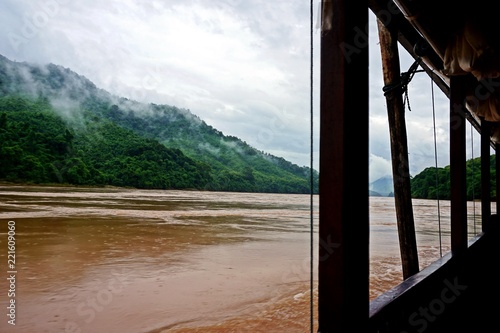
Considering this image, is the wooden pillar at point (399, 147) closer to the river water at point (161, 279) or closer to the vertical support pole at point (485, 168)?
the river water at point (161, 279)

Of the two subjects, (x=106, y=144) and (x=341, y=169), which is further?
(x=106, y=144)

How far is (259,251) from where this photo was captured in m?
9.07

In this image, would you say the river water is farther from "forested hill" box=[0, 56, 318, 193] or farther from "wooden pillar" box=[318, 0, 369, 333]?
"forested hill" box=[0, 56, 318, 193]

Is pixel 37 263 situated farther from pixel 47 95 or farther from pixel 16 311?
pixel 47 95

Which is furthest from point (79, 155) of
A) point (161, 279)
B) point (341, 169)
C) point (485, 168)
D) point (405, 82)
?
point (341, 169)

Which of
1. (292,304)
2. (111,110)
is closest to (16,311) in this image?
(292,304)

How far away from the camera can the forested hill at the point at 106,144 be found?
1515 inches

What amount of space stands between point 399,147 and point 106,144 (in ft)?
193

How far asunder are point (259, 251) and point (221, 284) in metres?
2.97

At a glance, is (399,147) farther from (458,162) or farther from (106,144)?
(106,144)

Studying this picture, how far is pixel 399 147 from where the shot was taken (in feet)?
9.00

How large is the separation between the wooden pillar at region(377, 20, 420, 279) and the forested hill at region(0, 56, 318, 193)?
2413cm

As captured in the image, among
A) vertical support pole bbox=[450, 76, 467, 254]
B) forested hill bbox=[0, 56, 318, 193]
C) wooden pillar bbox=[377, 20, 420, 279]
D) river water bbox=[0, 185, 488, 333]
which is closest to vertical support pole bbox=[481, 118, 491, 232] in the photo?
river water bbox=[0, 185, 488, 333]

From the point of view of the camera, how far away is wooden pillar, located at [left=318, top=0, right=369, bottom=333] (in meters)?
1.09
